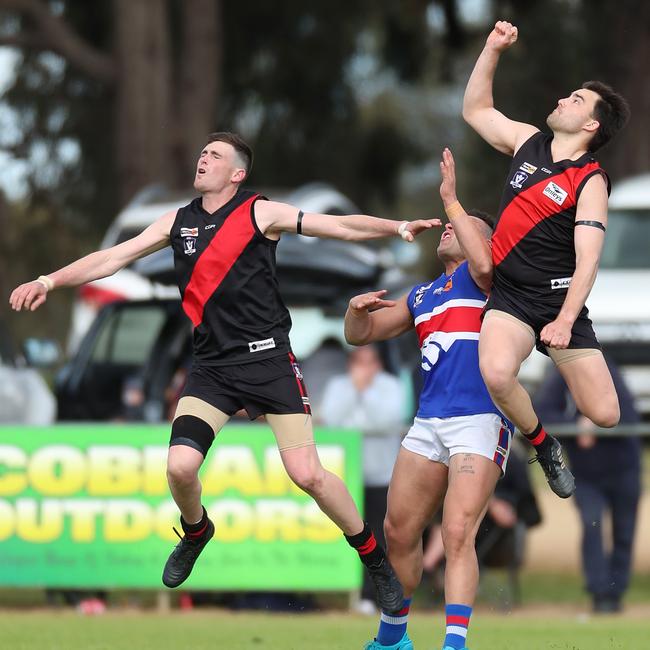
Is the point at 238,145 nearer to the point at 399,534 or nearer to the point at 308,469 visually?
the point at 308,469

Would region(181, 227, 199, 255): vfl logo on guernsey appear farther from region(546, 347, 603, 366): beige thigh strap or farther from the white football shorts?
region(546, 347, 603, 366): beige thigh strap

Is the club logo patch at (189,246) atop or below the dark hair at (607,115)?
below

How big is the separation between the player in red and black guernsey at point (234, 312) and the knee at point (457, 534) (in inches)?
25.3

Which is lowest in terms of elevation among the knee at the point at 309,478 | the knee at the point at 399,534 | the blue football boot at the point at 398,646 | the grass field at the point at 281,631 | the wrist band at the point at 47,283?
the grass field at the point at 281,631

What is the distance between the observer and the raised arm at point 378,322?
7871 millimetres

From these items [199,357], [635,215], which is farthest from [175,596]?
[635,215]

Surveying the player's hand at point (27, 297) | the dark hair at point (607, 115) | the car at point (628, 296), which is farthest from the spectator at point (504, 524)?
the player's hand at point (27, 297)

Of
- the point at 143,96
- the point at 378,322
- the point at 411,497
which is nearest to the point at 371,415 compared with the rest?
the point at 378,322

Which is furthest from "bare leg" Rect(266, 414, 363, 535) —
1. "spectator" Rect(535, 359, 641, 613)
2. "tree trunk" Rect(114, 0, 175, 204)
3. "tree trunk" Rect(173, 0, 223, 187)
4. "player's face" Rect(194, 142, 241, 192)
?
"tree trunk" Rect(173, 0, 223, 187)

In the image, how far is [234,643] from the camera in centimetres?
907

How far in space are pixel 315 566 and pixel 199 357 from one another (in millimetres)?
3816

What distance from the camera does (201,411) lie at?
7695mm

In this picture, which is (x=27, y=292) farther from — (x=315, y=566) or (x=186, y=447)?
(x=315, y=566)

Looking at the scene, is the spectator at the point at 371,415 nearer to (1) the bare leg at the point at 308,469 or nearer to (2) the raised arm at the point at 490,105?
(1) the bare leg at the point at 308,469
